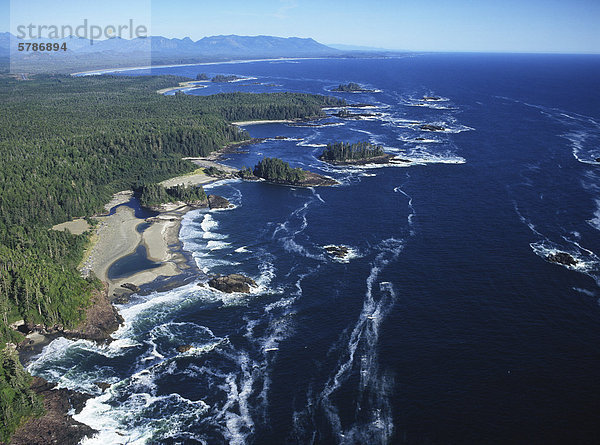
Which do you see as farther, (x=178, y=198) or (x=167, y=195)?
(x=167, y=195)

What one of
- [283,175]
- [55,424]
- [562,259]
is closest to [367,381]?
[55,424]

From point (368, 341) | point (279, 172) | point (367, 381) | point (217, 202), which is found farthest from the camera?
point (279, 172)

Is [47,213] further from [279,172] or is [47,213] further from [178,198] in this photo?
[279,172]

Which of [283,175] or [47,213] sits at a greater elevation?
[283,175]

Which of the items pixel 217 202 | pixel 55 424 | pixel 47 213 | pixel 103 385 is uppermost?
pixel 217 202

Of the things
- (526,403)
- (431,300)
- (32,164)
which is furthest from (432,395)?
(32,164)

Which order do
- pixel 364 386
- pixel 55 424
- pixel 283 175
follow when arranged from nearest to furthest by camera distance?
pixel 55 424 → pixel 364 386 → pixel 283 175

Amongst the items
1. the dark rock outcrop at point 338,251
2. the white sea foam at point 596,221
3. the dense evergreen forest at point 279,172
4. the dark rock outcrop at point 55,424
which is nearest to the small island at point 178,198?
the dense evergreen forest at point 279,172
